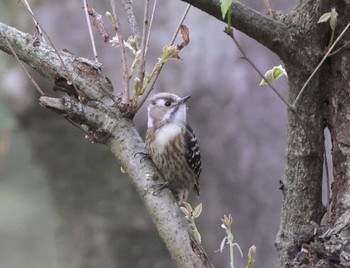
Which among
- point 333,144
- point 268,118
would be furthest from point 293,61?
point 268,118

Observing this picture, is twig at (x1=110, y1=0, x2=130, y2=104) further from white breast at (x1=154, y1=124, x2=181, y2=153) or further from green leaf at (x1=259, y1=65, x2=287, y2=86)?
white breast at (x1=154, y1=124, x2=181, y2=153)

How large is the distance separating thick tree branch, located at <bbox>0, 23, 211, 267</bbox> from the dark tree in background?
0.88ft

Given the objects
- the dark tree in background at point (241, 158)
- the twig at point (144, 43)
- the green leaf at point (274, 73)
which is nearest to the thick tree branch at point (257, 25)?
the dark tree in background at point (241, 158)

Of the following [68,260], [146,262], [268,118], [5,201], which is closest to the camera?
[268,118]

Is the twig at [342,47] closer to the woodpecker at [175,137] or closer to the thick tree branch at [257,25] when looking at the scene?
the thick tree branch at [257,25]

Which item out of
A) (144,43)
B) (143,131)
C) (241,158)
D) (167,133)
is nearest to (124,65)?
(144,43)

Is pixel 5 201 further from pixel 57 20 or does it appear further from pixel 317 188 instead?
pixel 317 188

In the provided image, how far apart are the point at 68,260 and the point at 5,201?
10.1ft

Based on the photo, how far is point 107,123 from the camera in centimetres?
207

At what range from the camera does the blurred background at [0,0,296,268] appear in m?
4.36

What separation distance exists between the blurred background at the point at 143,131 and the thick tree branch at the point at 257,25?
2391mm

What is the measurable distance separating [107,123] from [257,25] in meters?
0.51

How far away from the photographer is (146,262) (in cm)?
539

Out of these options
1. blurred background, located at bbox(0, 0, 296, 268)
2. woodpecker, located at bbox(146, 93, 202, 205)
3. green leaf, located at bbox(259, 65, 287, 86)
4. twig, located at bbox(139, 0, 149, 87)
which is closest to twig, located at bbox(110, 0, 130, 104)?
twig, located at bbox(139, 0, 149, 87)
